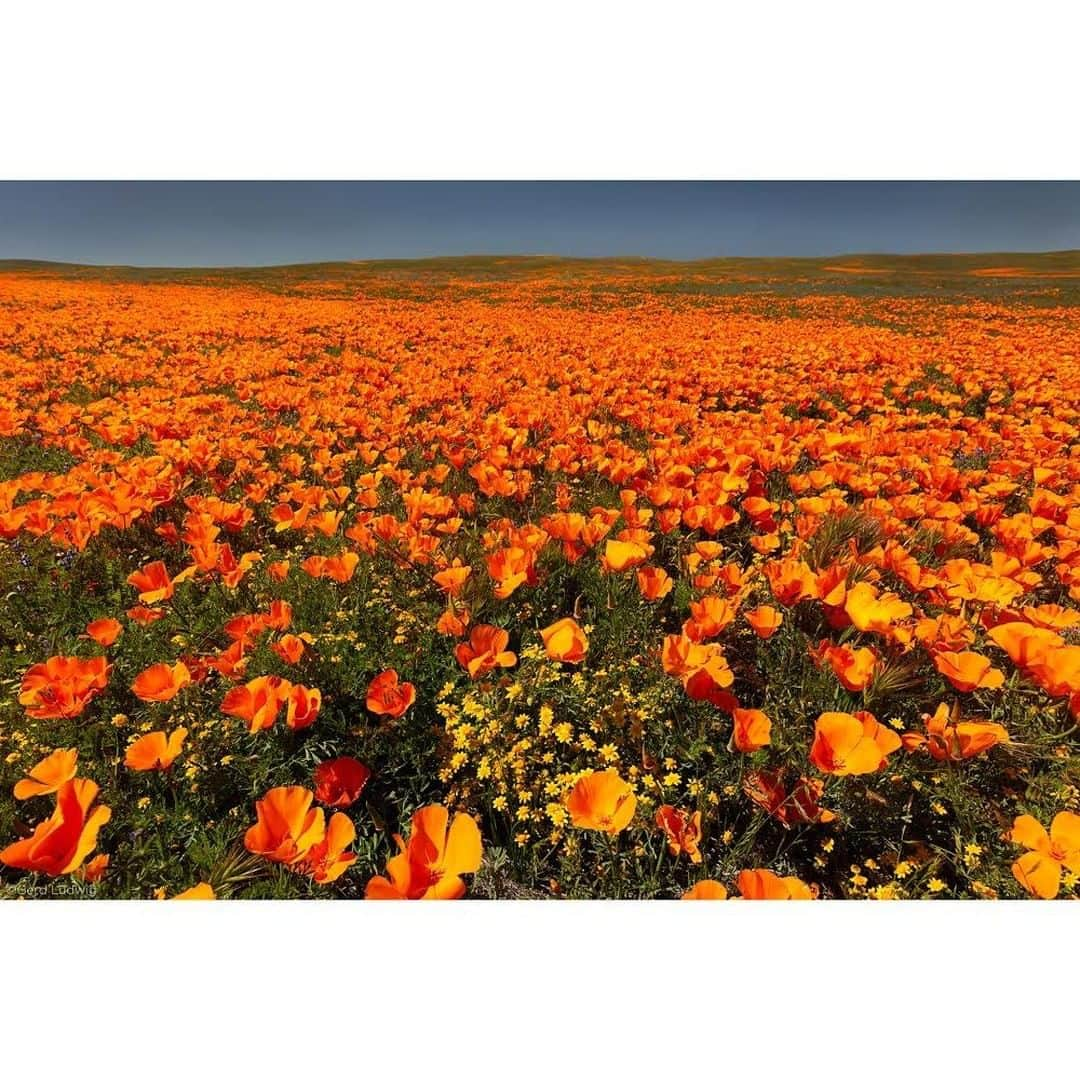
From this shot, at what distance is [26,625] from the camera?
6.43 feet

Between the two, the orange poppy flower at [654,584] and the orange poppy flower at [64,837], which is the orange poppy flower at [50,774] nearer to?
the orange poppy flower at [64,837]

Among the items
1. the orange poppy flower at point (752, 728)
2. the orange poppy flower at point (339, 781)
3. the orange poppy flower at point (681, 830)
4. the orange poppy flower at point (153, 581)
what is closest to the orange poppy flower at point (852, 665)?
the orange poppy flower at point (752, 728)

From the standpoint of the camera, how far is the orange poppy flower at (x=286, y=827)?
118 centimetres

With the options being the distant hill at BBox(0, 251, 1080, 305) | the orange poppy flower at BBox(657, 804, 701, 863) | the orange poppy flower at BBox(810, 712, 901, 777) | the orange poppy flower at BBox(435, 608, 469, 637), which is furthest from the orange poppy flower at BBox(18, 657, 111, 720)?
the distant hill at BBox(0, 251, 1080, 305)

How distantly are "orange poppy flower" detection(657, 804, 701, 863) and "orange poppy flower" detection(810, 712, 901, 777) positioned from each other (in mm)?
288

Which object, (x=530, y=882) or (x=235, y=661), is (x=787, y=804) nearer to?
(x=530, y=882)

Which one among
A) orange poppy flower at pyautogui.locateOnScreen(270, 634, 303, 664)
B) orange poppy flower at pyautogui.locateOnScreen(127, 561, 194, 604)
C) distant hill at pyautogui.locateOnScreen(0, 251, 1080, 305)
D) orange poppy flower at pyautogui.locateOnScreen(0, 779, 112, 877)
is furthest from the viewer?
distant hill at pyautogui.locateOnScreen(0, 251, 1080, 305)

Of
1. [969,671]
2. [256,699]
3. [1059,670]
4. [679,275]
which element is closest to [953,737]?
[969,671]

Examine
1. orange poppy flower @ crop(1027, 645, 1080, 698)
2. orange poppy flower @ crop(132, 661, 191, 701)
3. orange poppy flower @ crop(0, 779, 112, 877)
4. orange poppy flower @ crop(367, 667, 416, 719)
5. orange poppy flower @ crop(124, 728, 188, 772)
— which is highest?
orange poppy flower @ crop(1027, 645, 1080, 698)

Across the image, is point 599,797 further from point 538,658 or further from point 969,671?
point 969,671

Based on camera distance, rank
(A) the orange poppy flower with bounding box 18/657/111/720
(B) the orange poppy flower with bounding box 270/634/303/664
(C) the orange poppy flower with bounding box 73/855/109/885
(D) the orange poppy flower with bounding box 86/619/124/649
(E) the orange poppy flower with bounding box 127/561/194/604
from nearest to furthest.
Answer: (C) the orange poppy flower with bounding box 73/855/109/885, (A) the orange poppy flower with bounding box 18/657/111/720, (B) the orange poppy flower with bounding box 270/634/303/664, (D) the orange poppy flower with bounding box 86/619/124/649, (E) the orange poppy flower with bounding box 127/561/194/604

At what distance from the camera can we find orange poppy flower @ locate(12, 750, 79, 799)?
1.28m

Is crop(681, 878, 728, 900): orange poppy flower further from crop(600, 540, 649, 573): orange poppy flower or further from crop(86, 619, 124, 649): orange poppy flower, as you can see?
crop(86, 619, 124, 649): orange poppy flower

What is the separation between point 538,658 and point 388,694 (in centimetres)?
49
